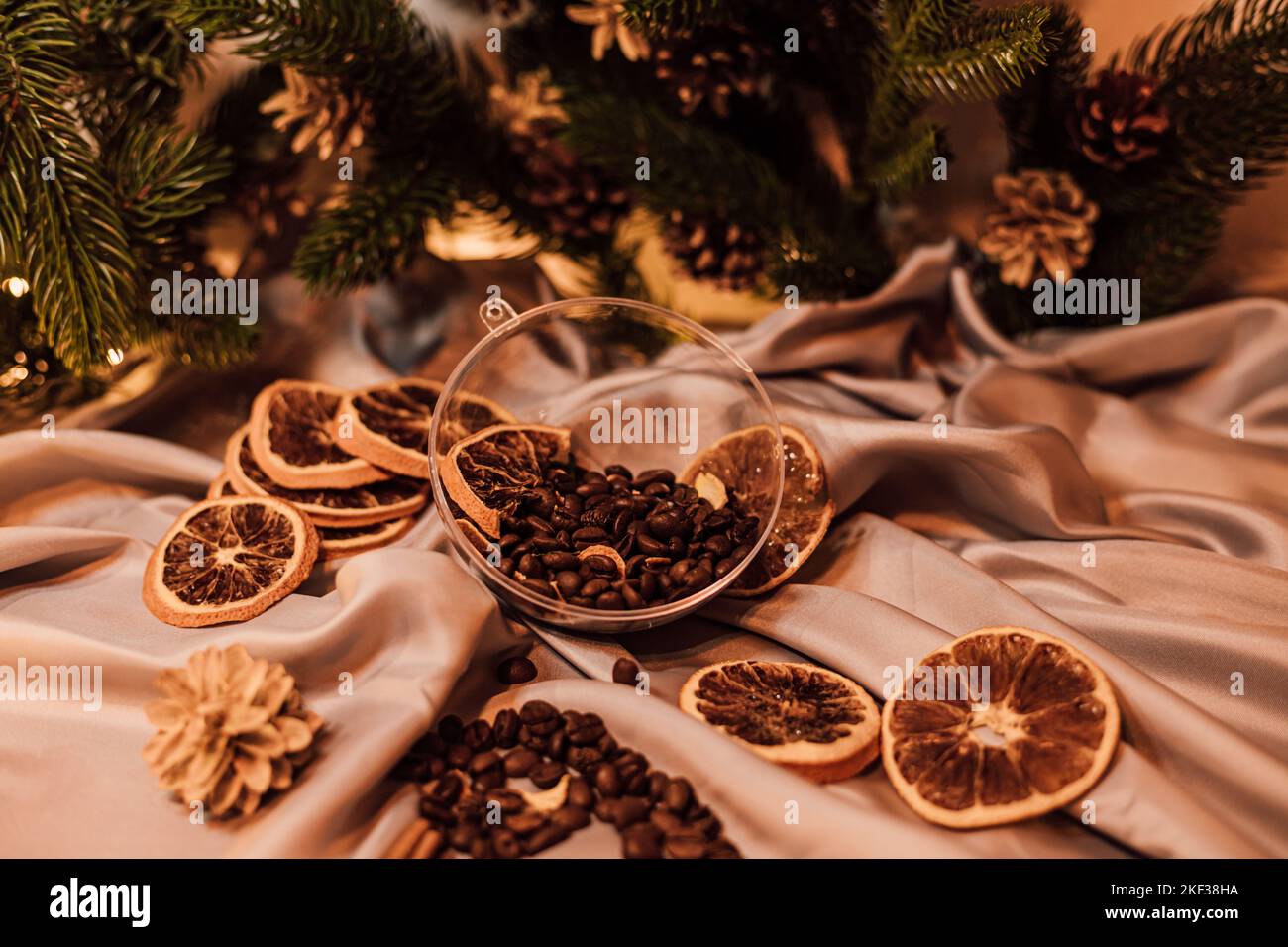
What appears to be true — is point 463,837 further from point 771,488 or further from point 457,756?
point 771,488

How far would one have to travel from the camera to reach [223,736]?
0.89 m

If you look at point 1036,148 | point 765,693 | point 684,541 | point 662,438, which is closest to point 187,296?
point 662,438

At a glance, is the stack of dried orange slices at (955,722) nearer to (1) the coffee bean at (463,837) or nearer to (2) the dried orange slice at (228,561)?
(1) the coffee bean at (463,837)

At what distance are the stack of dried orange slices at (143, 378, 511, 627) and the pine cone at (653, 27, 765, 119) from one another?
58 centimetres

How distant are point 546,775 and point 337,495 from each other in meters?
0.53

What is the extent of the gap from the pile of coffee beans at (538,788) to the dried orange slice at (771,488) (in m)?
0.29

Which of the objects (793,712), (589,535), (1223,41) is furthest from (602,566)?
(1223,41)

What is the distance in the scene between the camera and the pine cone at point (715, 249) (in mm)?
1561

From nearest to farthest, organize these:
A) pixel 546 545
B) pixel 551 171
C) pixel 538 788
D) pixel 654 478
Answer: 1. pixel 538 788
2. pixel 546 545
3. pixel 654 478
4. pixel 551 171

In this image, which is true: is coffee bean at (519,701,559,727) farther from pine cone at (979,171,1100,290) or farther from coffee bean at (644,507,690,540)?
pine cone at (979,171,1100,290)

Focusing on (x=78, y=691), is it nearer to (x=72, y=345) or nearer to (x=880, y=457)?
(x=72, y=345)

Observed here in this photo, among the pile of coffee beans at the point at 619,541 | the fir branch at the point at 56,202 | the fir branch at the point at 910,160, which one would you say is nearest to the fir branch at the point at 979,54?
the fir branch at the point at 910,160

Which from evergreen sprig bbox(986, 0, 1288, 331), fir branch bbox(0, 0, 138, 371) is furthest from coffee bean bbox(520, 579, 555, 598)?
evergreen sprig bbox(986, 0, 1288, 331)
